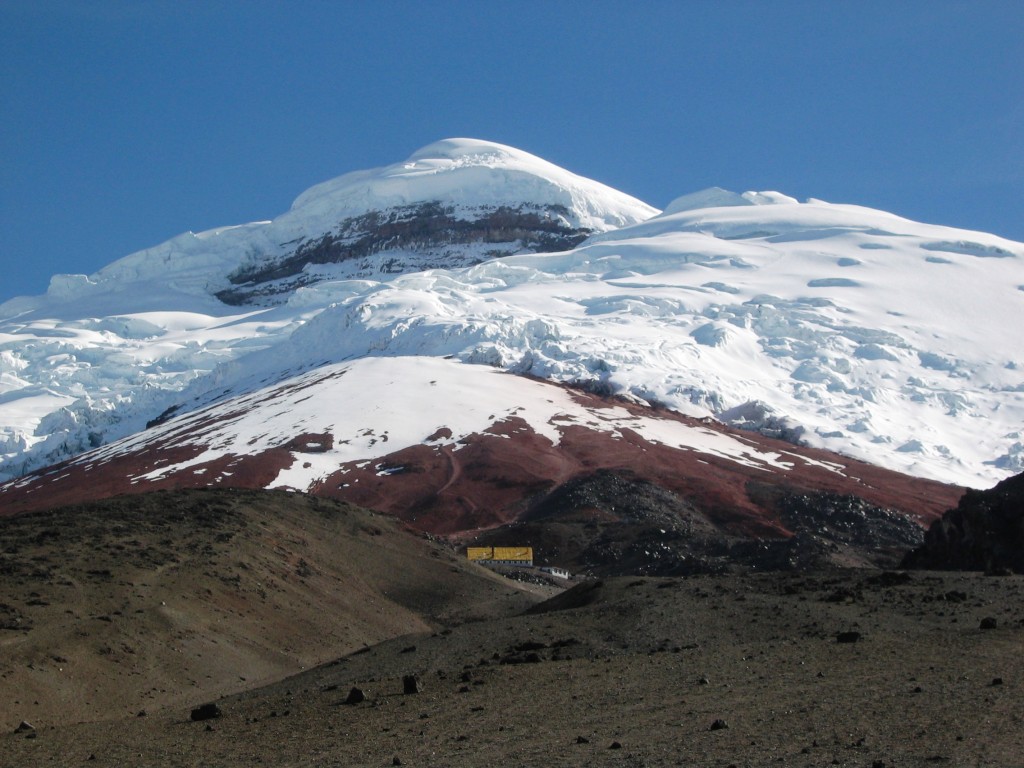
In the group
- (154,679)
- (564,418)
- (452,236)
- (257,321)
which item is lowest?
(154,679)

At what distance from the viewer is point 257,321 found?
526 ft

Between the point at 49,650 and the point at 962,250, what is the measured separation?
133 metres

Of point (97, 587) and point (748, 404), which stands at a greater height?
point (748, 404)

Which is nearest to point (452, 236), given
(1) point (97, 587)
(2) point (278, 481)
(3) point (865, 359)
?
(3) point (865, 359)

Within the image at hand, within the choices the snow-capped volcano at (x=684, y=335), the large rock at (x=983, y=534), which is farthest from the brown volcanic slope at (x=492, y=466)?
the large rock at (x=983, y=534)

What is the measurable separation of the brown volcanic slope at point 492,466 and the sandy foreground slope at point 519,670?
1269 inches

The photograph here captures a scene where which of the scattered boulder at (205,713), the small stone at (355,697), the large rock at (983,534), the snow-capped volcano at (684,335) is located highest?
the snow-capped volcano at (684,335)

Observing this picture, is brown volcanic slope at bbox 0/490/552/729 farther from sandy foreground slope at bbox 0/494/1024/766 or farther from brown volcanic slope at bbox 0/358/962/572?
brown volcanic slope at bbox 0/358/962/572

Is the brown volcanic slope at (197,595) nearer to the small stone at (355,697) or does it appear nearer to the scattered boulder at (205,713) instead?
the scattered boulder at (205,713)

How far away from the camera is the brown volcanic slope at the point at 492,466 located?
239ft

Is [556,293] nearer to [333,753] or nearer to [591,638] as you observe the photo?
[591,638]

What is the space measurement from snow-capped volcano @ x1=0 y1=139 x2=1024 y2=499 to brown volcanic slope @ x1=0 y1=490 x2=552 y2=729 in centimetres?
4275

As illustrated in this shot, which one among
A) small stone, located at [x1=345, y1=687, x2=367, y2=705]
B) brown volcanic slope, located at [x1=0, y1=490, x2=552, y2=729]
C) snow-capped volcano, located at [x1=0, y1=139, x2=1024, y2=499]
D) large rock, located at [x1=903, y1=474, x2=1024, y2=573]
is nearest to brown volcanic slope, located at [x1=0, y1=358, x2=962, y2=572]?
snow-capped volcano, located at [x1=0, y1=139, x2=1024, y2=499]

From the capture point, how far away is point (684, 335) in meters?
115
